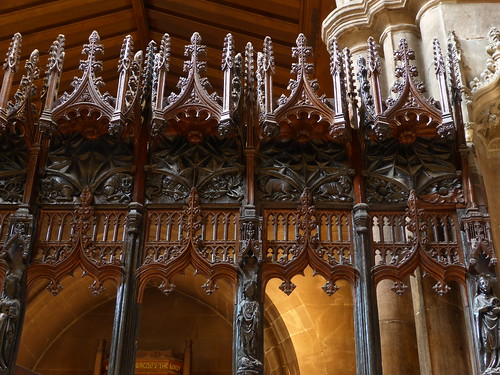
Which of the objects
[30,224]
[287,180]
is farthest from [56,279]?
[287,180]

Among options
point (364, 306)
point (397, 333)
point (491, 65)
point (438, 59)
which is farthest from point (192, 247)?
point (491, 65)

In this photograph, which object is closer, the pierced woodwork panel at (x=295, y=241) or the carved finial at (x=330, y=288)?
the carved finial at (x=330, y=288)

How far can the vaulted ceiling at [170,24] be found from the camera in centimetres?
1157

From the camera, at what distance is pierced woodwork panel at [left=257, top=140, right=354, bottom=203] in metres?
6.81

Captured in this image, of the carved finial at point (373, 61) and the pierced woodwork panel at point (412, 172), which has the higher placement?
the carved finial at point (373, 61)

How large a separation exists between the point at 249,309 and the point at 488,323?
2052 millimetres

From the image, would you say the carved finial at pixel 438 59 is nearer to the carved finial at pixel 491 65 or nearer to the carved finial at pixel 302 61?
the carved finial at pixel 491 65

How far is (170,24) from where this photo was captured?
41.7 ft

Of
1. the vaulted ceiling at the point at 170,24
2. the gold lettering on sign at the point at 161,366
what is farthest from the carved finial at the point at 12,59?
the gold lettering on sign at the point at 161,366

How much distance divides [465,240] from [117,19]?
809 cm

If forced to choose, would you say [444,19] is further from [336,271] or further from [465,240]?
[336,271]

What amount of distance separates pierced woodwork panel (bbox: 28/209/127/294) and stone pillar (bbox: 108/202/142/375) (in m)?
0.10

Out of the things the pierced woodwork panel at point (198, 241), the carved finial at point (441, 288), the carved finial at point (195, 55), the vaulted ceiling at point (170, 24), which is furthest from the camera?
the vaulted ceiling at point (170, 24)

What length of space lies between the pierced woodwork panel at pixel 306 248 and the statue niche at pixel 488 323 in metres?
1.11
